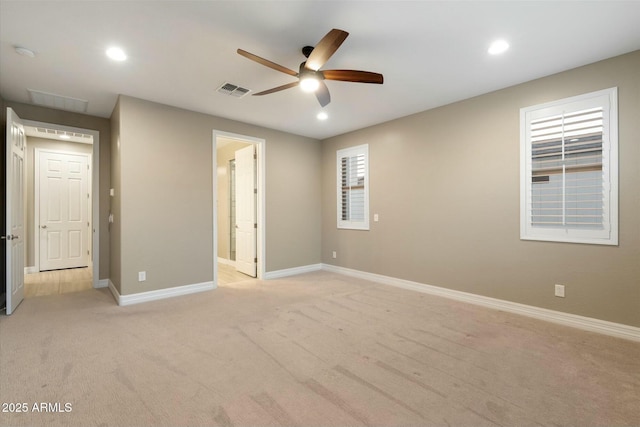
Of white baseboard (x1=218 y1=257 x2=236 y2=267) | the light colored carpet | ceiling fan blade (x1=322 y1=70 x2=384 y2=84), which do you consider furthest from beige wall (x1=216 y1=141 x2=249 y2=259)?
ceiling fan blade (x1=322 y1=70 x2=384 y2=84)

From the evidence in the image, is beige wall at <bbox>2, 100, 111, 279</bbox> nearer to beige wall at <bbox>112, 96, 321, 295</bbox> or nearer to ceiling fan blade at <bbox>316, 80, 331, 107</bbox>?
beige wall at <bbox>112, 96, 321, 295</bbox>

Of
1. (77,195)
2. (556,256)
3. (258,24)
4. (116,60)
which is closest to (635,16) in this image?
(556,256)

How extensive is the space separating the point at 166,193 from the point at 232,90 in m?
1.75

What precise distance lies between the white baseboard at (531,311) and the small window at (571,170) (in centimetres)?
82

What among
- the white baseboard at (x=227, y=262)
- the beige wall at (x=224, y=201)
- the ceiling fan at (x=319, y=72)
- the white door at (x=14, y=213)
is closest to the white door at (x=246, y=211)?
the white baseboard at (x=227, y=262)

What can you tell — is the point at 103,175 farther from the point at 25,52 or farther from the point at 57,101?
the point at 25,52

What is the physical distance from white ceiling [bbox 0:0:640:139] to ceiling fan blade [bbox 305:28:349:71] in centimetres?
30

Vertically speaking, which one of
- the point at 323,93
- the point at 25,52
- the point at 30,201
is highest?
the point at 25,52

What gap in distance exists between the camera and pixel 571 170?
3.13 m

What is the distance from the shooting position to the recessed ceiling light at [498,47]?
262 centimetres

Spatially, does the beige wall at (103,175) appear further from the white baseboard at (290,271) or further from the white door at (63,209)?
the white baseboard at (290,271)

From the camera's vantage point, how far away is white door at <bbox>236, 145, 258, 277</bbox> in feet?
17.7

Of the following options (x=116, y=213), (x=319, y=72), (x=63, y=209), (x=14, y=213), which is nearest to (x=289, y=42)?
(x=319, y=72)

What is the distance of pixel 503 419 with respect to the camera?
1.73 metres
